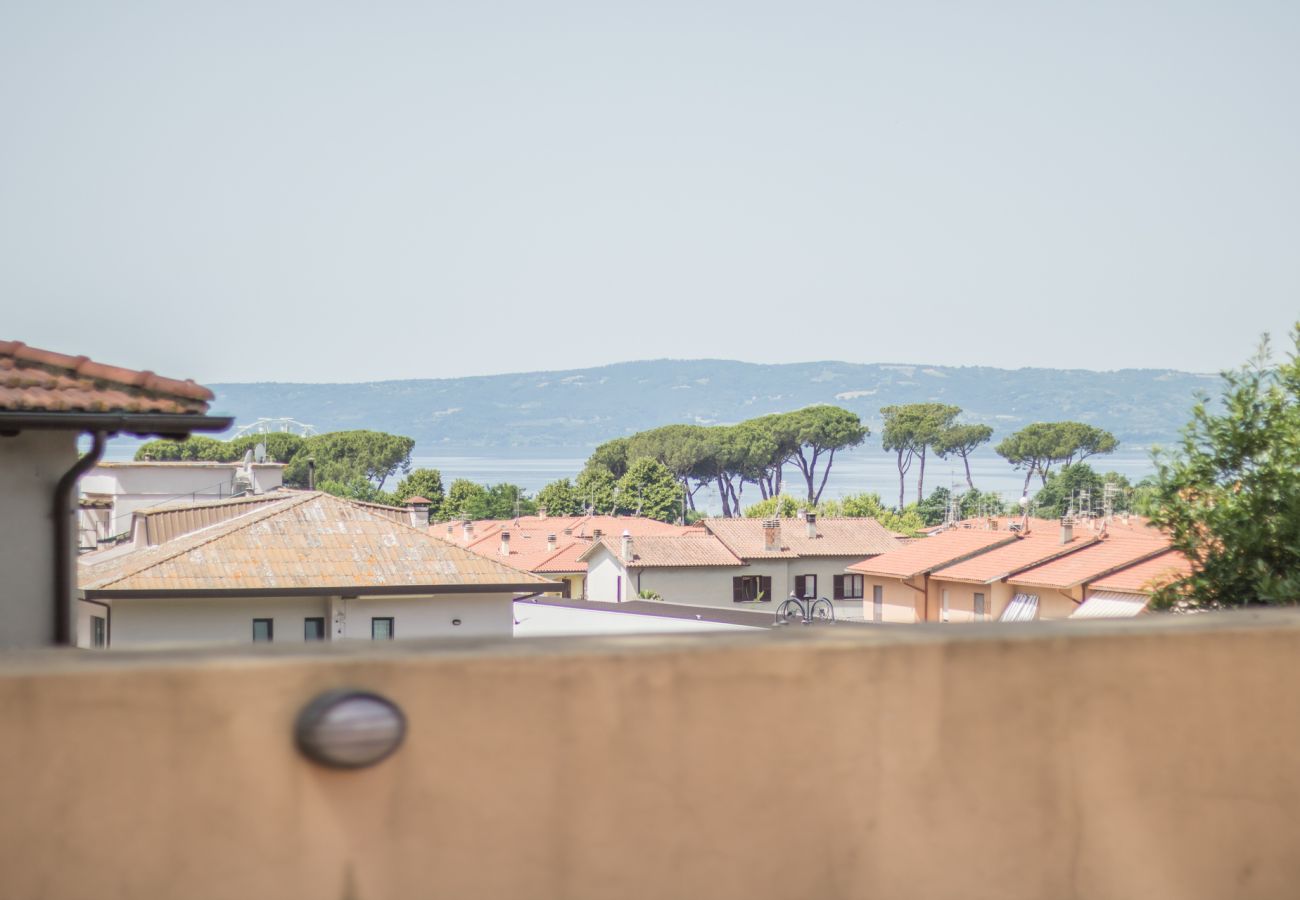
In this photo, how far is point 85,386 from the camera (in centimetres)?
916

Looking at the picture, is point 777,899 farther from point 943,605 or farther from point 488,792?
point 943,605

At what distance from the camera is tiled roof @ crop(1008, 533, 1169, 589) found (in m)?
46.9

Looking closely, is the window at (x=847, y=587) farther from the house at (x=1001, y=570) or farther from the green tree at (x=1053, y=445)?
the green tree at (x=1053, y=445)

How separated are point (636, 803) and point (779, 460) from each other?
133m

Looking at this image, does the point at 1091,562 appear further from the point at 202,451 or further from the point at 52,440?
the point at 202,451

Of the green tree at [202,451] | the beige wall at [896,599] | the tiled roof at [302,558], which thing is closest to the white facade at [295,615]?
the tiled roof at [302,558]

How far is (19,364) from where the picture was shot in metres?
9.14

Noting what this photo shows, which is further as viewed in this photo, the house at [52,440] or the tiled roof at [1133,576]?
the tiled roof at [1133,576]

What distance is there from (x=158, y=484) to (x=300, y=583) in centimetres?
2157

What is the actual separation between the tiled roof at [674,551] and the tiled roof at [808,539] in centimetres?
89

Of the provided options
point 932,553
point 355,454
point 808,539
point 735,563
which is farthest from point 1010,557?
point 355,454

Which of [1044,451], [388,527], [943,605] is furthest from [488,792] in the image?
[1044,451]

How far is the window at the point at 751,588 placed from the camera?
7544 centimetres

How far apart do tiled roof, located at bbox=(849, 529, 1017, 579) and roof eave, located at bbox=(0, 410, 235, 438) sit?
165 feet
